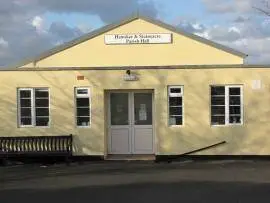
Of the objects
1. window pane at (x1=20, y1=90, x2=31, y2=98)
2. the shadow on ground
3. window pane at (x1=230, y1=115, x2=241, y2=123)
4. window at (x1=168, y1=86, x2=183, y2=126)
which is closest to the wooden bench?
window pane at (x1=20, y1=90, x2=31, y2=98)

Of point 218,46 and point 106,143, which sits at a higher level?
point 218,46

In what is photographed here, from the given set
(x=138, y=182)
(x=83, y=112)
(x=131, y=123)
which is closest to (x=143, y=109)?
(x=131, y=123)

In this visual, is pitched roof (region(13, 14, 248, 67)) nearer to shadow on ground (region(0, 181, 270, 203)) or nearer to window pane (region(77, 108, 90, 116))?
window pane (region(77, 108, 90, 116))

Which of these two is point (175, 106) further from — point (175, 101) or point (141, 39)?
point (141, 39)

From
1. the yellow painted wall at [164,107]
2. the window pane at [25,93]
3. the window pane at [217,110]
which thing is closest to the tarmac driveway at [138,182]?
the yellow painted wall at [164,107]

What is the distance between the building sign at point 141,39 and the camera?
2327cm

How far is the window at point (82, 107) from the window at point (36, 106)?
0.99 meters

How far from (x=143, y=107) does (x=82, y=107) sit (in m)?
2.03

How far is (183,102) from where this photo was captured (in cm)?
2012

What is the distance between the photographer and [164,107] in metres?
20.1

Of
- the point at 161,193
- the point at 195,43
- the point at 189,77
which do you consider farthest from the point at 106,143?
the point at 161,193

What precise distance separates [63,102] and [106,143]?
1.94 meters

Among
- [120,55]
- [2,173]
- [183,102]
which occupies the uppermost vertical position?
[120,55]

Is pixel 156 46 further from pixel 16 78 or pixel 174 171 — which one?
pixel 174 171
